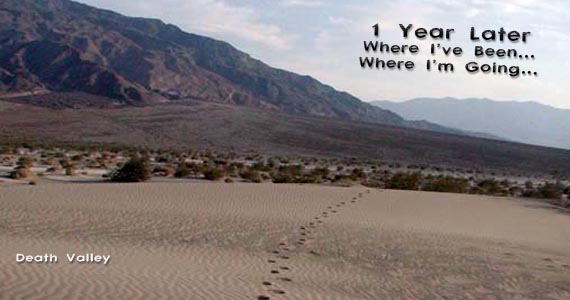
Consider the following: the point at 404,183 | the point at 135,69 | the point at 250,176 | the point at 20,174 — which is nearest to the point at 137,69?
the point at 135,69

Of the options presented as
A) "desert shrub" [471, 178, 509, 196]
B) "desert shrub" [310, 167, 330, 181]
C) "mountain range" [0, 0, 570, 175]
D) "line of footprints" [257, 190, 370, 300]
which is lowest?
"line of footprints" [257, 190, 370, 300]

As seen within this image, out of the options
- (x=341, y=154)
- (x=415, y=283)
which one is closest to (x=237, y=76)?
(x=341, y=154)

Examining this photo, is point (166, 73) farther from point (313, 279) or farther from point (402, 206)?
point (313, 279)

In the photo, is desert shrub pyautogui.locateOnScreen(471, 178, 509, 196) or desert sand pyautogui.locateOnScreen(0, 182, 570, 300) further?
desert shrub pyautogui.locateOnScreen(471, 178, 509, 196)

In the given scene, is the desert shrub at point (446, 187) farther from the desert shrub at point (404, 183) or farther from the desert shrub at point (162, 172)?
the desert shrub at point (162, 172)

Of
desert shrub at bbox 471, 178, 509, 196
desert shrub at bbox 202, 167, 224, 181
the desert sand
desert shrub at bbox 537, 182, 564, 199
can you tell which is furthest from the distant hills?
the desert sand

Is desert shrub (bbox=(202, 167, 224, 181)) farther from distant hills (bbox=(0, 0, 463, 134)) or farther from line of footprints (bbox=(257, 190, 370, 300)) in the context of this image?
distant hills (bbox=(0, 0, 463, 134))
